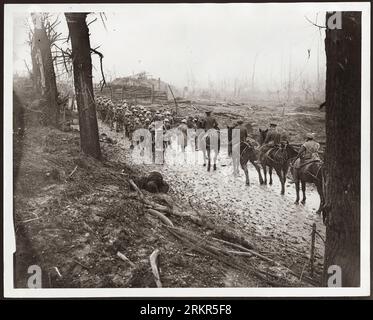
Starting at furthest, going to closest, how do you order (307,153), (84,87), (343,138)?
(84,87), (307,153), (343,138)

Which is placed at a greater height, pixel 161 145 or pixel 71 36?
pixel 71 36

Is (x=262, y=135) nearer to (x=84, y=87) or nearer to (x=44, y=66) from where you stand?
(x=84, y=87)

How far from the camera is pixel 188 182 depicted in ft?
11.6

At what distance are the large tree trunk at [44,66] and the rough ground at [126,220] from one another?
216 mm

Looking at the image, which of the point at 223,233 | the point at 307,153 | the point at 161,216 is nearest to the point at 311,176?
the point at 307,153

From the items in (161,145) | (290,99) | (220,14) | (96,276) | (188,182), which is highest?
(220,14)

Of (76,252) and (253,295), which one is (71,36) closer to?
(76,252)

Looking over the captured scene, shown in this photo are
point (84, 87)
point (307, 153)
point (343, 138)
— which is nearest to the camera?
point (343, 138)

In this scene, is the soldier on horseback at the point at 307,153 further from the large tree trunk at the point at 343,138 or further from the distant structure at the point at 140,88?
the distant structure at the point at 140,88

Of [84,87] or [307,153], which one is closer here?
[307,153]

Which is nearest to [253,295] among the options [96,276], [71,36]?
[96,276]

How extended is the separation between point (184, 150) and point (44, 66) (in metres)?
1.42

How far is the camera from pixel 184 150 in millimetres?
3553

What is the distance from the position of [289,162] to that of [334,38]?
110 centimetres
